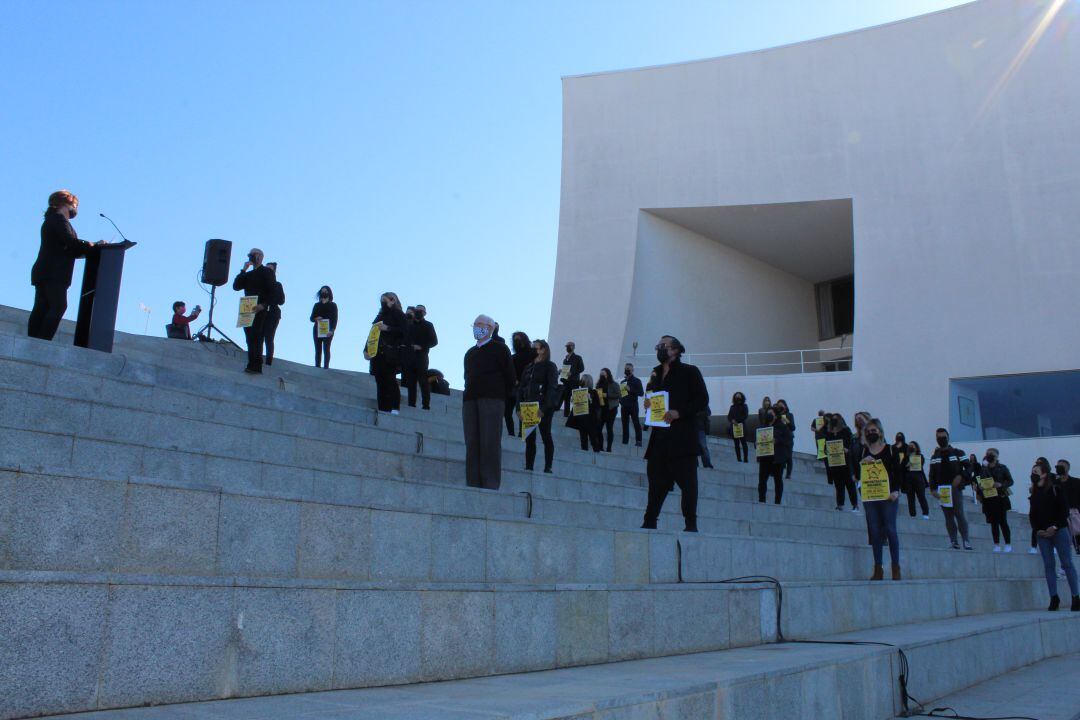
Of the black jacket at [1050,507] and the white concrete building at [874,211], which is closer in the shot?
the black jacket at [1050,507]

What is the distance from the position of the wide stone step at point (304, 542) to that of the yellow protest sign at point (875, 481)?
2555 millimetres

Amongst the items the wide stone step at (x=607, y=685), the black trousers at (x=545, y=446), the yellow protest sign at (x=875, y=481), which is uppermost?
the black trousers at (x=545, y=446)

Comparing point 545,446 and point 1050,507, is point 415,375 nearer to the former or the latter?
point 545,446

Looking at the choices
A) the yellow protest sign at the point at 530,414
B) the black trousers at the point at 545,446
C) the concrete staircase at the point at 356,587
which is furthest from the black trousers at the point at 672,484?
the black trousers at the point at 545,446

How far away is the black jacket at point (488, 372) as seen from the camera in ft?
23.4

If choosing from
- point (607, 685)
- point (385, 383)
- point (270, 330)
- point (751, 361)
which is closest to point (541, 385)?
A: point (385, 383)

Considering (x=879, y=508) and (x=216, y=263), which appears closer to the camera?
(x=879, y=508)

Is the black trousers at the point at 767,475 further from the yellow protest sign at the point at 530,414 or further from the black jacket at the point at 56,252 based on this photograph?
the black jacket at the point at 56,252

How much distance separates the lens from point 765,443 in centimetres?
1151

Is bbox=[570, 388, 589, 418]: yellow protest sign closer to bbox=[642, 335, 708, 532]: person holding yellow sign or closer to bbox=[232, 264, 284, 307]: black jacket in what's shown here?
bbox=[232, 264, 284, 307]: black jacket

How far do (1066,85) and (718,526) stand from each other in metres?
18.4

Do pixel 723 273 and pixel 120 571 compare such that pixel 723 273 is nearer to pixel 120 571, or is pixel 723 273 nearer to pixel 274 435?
pixel 274 435

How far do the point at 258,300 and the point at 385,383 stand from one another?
154 cm

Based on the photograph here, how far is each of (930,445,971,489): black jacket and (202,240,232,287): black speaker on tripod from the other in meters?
9.77
